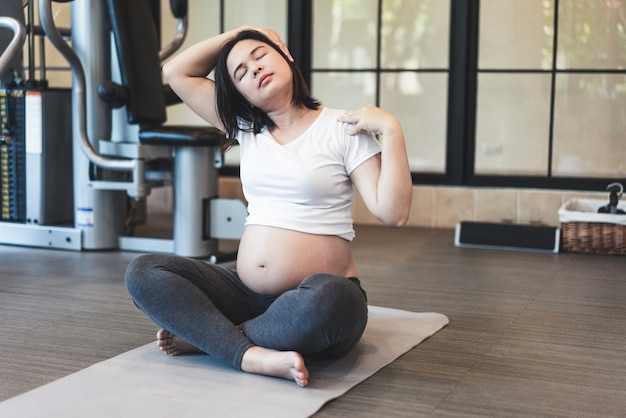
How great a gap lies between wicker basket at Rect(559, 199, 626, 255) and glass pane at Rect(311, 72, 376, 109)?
124cm

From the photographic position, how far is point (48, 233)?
365 cm

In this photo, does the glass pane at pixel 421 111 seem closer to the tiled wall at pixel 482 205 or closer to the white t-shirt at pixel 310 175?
the tiled wall at pixel 482 205

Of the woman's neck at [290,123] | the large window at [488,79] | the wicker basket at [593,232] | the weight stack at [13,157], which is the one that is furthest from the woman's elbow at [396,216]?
the large window at [488,79]

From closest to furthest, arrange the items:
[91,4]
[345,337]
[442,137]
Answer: [345,337] → [91,4] → [442,137]

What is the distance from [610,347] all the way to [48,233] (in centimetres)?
238

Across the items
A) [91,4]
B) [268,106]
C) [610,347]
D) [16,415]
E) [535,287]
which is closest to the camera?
[16,415]

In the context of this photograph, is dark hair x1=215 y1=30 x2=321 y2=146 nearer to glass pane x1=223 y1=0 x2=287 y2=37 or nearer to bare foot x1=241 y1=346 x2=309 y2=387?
bare foot x1=241 y1=346 x2=309 y2=387

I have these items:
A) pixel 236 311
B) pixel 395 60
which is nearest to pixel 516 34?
pixel 395 60

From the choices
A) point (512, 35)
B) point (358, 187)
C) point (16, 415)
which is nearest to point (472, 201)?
point (512, 35)

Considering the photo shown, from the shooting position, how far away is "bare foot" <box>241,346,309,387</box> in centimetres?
182

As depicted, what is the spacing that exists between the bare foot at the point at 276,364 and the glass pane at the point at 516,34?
2680 mm

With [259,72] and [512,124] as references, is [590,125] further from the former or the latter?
[259,72]

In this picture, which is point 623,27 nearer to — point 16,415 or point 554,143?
point 554,143

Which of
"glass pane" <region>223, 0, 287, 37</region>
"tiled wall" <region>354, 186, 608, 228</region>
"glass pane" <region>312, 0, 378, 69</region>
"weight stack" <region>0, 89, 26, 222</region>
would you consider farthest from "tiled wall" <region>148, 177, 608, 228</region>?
"weight stack" <region>0, 89, 26, 222</region>
